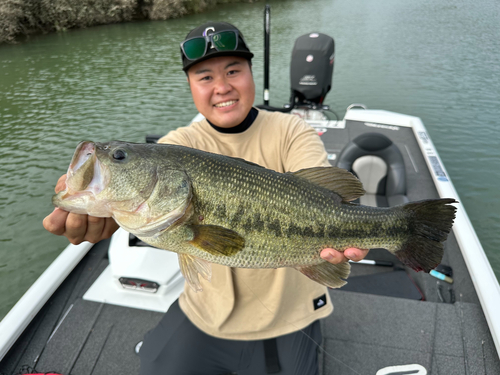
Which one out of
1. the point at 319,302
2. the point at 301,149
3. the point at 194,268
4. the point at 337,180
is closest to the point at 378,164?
the point at 301,149

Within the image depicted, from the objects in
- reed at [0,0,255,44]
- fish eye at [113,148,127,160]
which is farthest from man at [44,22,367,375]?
reed at [0,0,255,44]

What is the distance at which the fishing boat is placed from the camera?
298 centimetres

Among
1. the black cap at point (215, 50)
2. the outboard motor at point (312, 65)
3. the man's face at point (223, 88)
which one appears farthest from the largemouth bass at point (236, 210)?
→ the outboard motor at point (312, 65)

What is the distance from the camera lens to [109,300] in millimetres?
3568

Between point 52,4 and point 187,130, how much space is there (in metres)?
29.4

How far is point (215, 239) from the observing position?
1.68 m

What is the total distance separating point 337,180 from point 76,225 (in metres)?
1.49

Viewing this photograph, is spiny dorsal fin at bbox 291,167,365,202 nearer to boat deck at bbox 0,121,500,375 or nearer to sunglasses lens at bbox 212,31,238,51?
sunglasses lens at bbox 212,31,238,51

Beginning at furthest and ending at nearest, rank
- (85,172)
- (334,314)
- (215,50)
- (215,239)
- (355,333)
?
(334,314)
(355,333)
(215,50)
(215,239)
(85,172)

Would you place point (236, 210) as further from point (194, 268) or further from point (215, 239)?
point (194, 268)

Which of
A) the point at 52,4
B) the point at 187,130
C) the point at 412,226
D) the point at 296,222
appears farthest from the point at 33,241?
the point at 52,4

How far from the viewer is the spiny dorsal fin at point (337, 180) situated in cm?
190

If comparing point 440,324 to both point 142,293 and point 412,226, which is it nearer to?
point 412,226

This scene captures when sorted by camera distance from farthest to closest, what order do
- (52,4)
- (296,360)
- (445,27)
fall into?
(52,4), (445,27), (296,360)
